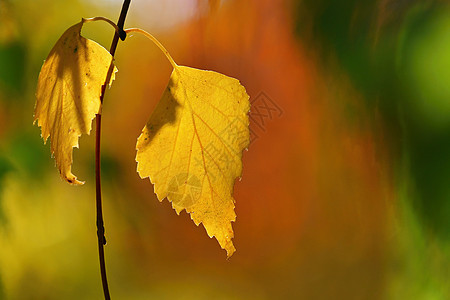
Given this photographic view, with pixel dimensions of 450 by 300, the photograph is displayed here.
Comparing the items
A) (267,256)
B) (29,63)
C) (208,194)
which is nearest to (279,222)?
(267,256)

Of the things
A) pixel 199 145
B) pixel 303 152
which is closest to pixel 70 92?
pixel 199 145

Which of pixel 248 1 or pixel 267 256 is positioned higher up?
pixel 248 1

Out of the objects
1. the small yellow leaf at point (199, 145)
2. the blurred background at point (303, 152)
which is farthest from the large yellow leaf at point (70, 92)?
the blurred background at point (303, 152)

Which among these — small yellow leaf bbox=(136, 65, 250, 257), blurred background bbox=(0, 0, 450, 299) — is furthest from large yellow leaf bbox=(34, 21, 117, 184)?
blurred background bbox=(0, 0, 450, 299)

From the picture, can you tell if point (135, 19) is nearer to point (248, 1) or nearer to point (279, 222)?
point (248, 1)

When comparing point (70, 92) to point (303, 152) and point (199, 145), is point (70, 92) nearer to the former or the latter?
point (199, 145)
